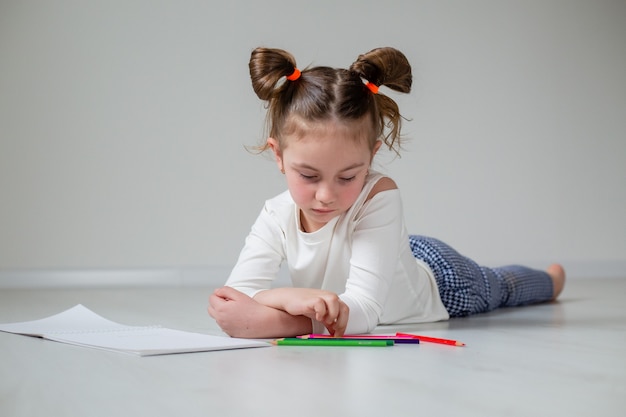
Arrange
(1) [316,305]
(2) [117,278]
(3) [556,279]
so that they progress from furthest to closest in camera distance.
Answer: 1. (2) [117,278]
2. (3) [556,279]
3. (1) [316,305]

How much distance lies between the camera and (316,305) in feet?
4.19

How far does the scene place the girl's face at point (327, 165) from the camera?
138 centimetres

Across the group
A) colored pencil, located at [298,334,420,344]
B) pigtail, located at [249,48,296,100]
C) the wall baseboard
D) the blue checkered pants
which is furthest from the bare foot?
the wall baseboard

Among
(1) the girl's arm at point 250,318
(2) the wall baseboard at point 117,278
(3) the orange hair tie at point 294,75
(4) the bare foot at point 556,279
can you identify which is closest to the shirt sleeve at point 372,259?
(1) the girl's arm at point 250,318

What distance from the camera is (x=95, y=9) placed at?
3275 millimetres

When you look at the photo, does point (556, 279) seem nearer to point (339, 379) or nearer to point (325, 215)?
point (325, 215)

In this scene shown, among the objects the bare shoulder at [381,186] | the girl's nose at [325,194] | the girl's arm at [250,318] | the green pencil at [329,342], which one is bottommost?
the green pencil at [329,342]

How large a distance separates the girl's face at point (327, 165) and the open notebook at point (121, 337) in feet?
0.89

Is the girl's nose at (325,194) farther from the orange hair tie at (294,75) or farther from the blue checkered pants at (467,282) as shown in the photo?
the blue checkered pants at (467,282)

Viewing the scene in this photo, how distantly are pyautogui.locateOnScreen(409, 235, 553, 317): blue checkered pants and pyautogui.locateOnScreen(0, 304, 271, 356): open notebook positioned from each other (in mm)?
720

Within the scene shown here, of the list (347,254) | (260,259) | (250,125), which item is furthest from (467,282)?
(250,125)

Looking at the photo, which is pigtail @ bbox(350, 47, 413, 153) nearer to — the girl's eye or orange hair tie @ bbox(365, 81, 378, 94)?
orange hair tie @ bbox(365, 81, 378, 94)

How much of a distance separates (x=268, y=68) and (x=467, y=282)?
0.78 m

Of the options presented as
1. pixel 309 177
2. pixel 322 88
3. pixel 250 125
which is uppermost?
pixel 250 125
